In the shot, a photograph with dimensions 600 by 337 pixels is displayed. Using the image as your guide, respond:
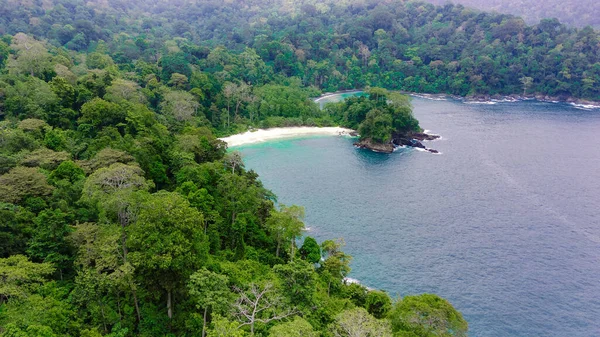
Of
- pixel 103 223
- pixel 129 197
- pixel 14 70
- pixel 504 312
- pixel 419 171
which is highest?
pixel 14 70

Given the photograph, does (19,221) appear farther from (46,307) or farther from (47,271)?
(46,307)

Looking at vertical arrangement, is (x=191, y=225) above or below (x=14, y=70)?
below

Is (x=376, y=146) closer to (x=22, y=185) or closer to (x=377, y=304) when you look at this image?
(x=377, y=304)

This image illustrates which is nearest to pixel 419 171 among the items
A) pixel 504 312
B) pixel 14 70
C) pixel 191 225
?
pixel 504 312

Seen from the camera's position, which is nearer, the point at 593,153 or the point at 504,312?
the point at 504,312

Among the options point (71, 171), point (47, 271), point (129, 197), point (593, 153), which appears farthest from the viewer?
point (593, 153)

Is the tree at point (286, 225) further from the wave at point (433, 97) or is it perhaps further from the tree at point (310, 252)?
the wave at point (433, 97)

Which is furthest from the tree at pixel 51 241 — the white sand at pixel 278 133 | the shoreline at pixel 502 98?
the shoreline at pixel 502 98

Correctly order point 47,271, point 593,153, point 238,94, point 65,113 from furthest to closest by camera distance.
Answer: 1. point 238,94
2. point 593,153
3. point 65,113
4. point 47,271
